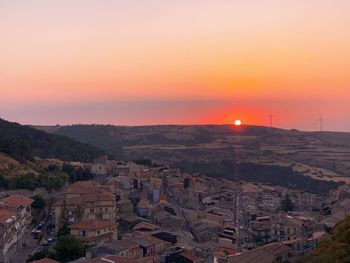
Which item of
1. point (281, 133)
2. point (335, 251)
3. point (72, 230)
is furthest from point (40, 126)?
point (335, 251)

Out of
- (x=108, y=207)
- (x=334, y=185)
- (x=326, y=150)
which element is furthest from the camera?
(x=326, y=150)

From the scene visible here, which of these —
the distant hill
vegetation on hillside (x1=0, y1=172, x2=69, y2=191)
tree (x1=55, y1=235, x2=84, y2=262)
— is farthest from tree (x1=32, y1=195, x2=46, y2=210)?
the distant hill

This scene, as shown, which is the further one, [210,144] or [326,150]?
[210,144]

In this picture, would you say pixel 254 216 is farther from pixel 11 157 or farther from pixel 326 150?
pixel 326 150

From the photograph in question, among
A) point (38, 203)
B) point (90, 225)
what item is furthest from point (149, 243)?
point (38, 203)

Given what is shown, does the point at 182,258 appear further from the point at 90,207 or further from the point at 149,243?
the point at 90,207

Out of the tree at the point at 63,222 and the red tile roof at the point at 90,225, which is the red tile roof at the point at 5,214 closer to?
the tree at the point at 63,222

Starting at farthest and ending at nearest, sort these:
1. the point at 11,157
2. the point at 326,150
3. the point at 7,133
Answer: the point at 326,150, the point at 7,133, the point at 11,157

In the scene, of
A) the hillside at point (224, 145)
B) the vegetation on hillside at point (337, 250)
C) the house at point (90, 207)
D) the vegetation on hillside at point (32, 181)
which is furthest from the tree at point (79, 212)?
the hillside at point (224, 145)
